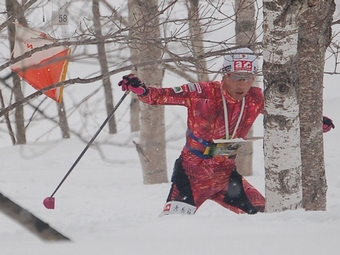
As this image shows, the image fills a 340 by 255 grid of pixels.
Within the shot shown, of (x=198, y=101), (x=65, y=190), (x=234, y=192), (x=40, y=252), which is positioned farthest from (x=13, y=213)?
(x=65, y=190)

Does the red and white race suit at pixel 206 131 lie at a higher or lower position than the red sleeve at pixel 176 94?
lower

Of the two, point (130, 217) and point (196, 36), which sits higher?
point (196, 36)

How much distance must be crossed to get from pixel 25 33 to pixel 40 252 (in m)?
2.26

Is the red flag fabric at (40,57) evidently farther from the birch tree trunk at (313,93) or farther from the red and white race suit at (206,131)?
the birch tree trunk at (313,93)

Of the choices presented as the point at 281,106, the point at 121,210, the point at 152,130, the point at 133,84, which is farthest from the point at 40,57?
the point at 152,130

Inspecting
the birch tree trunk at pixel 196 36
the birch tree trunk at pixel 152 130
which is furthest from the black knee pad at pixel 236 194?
the birch tree trunk at pixel 152 130

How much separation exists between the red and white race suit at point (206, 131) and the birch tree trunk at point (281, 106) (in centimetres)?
55

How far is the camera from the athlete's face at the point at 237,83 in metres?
4.99

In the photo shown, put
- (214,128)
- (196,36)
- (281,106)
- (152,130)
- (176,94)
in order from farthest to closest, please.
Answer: (152,130), (196,36), (214,128), (176,94), (281,106)

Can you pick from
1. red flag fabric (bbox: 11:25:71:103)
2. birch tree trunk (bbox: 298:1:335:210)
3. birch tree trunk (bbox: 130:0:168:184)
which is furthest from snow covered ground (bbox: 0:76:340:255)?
red flag fabric (bbox: 11:25:71:103)

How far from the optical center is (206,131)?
514 cm

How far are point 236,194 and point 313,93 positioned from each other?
987 mm

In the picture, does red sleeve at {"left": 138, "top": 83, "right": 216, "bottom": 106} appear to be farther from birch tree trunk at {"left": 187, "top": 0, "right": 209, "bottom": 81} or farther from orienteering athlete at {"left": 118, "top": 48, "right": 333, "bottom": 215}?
birch tree trunk at {"left": 187, "top": 0, "right": 209, "bottom": 81}

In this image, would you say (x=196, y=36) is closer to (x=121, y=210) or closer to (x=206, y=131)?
(x=206, y=131)
